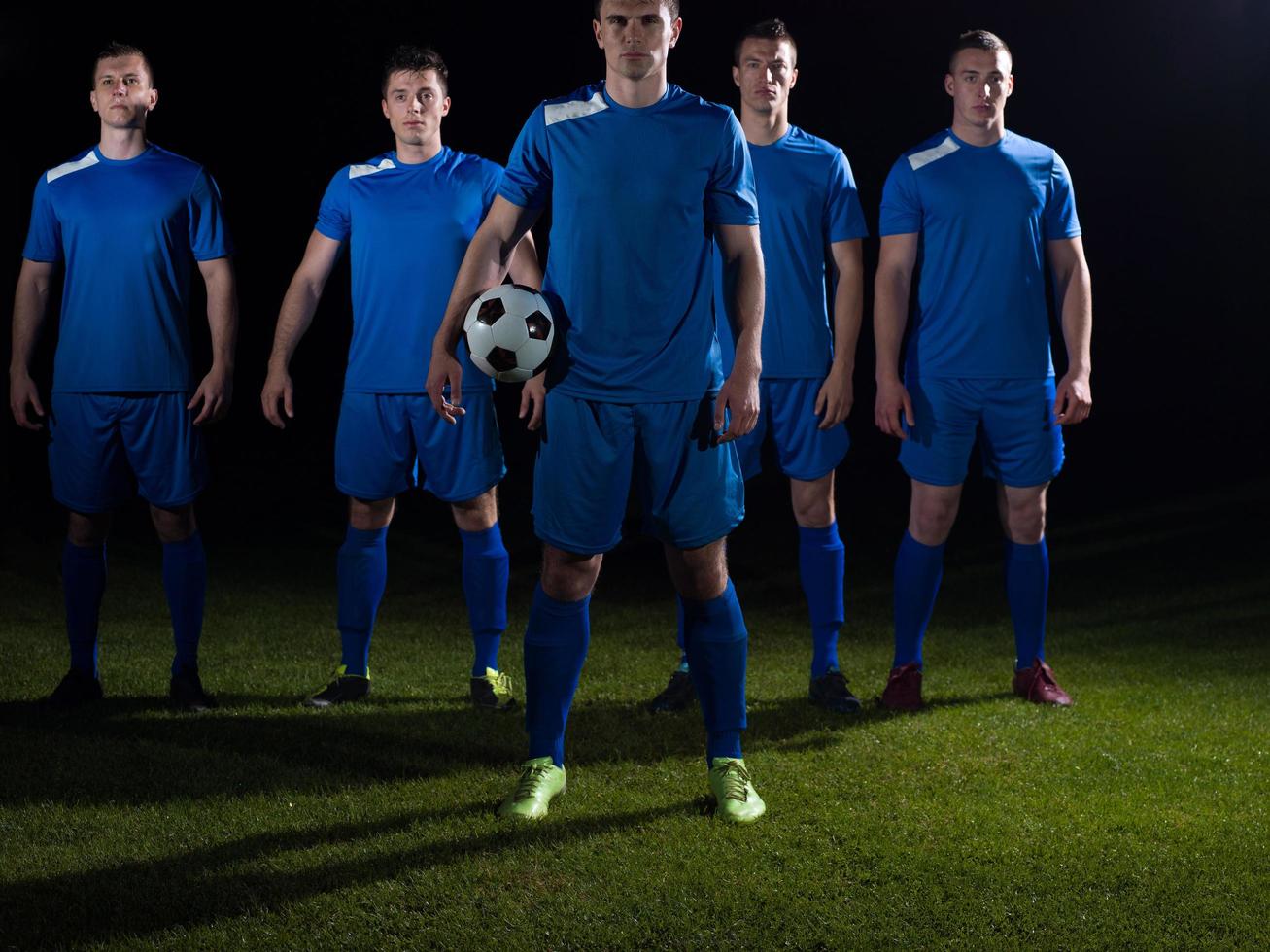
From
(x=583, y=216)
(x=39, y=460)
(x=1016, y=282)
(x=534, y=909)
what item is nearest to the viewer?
(x=534, y=909)

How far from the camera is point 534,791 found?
7.64 ft

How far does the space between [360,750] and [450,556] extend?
111 inches

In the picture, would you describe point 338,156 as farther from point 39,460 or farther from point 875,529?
point 875,529

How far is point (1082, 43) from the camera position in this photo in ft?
26.2

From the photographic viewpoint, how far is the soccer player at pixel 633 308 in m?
2.17

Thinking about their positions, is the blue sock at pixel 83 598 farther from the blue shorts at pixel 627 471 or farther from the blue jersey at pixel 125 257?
the blue shorts at pixel 627 471

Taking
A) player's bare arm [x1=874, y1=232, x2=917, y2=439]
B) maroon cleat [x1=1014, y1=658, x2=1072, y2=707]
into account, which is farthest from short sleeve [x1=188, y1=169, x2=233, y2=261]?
maroon cleat [x1=1014, y1=658, x2=1072, y2=707]

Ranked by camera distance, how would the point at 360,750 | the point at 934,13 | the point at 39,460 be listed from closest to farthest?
1. the point at 360,750
2. the point at 39,460
3. the point at 934,13

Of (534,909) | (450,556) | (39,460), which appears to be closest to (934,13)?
(450,556)

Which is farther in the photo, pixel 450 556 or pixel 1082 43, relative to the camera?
pixel 1082 43

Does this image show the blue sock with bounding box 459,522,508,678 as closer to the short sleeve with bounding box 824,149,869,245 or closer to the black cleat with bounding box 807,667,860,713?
the black cleat with bounding box 807,667,860,713

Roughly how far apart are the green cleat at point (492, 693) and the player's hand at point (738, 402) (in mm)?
1159

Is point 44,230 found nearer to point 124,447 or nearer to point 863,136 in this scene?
point 124,447

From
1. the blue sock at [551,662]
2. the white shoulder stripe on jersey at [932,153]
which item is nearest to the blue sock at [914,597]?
the white shoulder stripe on jersey at [932,153]
